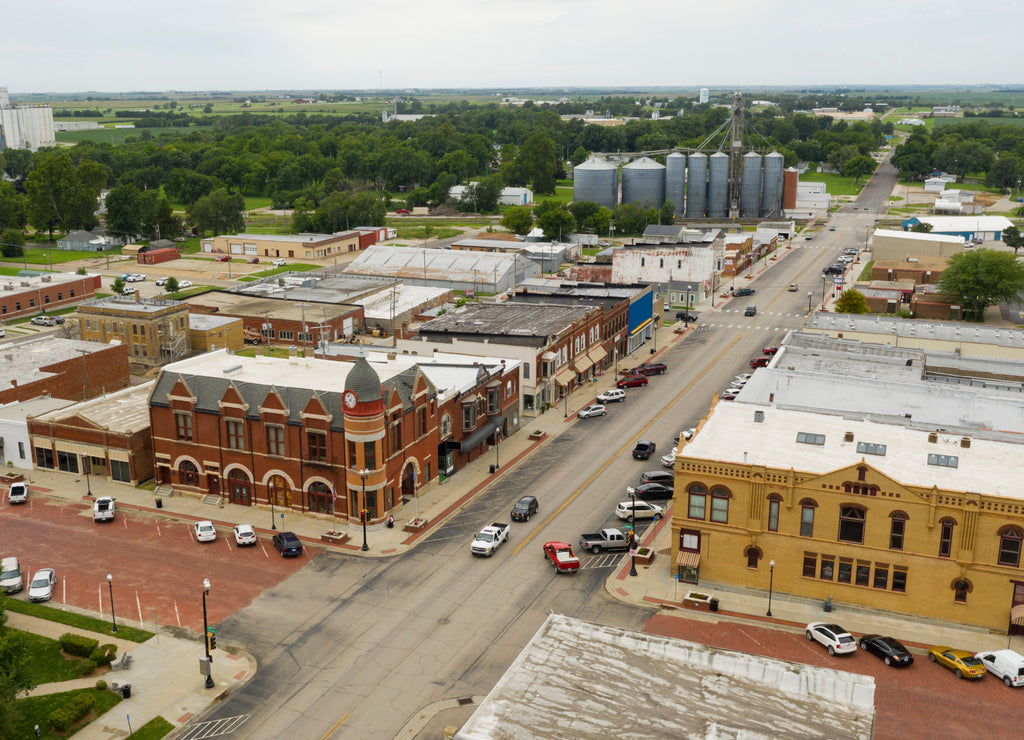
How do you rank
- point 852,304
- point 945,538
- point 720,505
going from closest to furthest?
point 945,538 → point 720,505 → point 852,304

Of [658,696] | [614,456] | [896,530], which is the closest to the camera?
[658,696]

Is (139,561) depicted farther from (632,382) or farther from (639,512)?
(632,382)

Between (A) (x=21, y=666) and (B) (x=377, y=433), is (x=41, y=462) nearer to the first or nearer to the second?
(B) (x=377, y=433)

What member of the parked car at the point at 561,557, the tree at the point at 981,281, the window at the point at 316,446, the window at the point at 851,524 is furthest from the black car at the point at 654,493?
the tree at the point at 981,281

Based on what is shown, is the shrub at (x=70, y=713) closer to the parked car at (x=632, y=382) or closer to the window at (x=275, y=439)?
the window at (x=275, y=439)

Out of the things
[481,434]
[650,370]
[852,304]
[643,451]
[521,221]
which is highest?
[521,221]

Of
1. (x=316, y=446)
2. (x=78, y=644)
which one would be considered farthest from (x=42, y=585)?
(x=316, y=446)

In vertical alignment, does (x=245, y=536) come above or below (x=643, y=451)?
below
